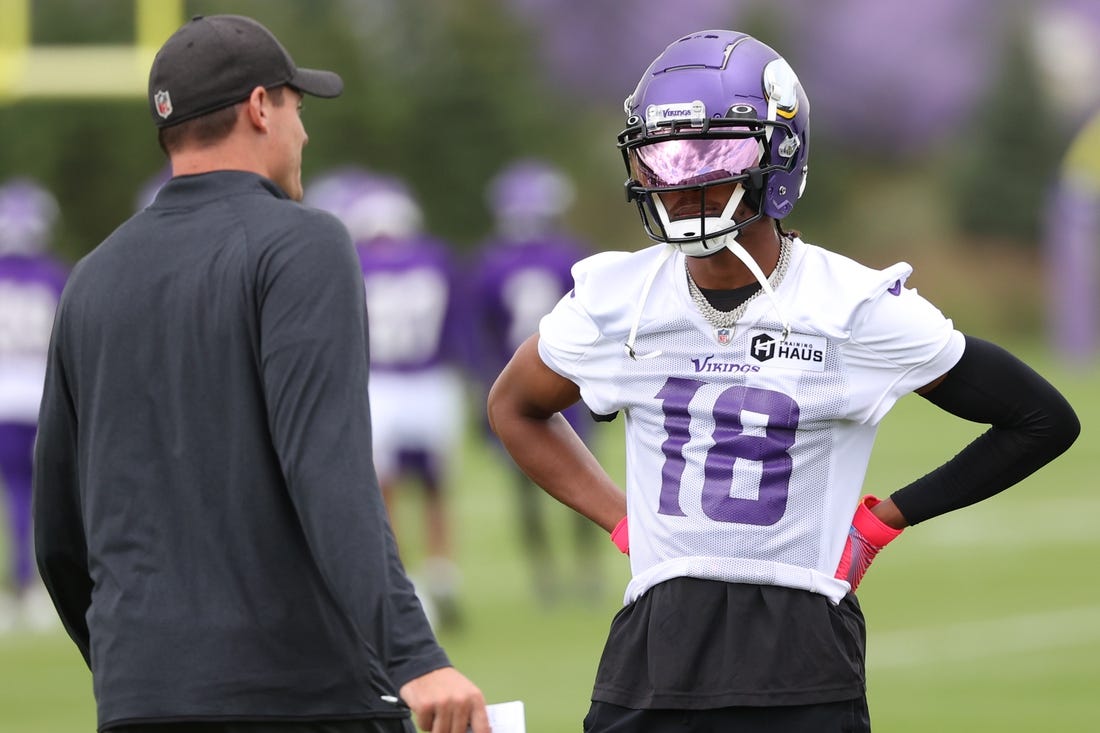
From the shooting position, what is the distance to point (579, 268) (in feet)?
13.2

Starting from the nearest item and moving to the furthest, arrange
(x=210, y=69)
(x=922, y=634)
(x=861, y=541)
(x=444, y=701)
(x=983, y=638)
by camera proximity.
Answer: (x=444, y=701)
(x=210, y=69)
(x=861, y=541)
(x=983, y=638)
(x=922, y=634)

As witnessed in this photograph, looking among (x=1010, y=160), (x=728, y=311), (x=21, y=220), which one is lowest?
(x=728, y=311)

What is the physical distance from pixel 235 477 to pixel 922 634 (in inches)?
285

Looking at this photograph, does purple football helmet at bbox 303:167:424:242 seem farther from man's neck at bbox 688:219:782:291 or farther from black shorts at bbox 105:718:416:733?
black shorts at bbox 105:718:416:733

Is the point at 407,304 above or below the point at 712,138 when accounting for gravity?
above

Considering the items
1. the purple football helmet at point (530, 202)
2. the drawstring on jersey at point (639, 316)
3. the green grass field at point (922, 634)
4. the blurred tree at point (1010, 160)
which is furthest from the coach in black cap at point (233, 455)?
the blurred tree at point (1010, 160)

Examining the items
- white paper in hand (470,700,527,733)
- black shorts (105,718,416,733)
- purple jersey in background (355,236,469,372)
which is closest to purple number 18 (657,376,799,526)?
white paper in hand (470,700,527,733)

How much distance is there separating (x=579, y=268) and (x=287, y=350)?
88cm

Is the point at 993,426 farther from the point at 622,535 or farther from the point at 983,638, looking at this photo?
the point at 983,638

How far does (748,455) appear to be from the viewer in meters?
3.80

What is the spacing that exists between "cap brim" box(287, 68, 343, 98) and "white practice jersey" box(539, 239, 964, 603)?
0.74m

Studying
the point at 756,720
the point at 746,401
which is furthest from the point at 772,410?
the point at 756,720

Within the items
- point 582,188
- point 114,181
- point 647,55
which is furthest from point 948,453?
point 647,55

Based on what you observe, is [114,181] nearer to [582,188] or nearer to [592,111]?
[582,188]
